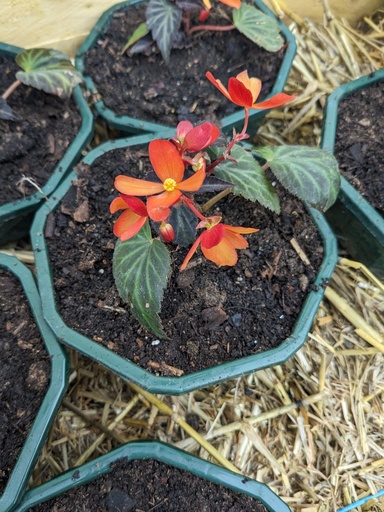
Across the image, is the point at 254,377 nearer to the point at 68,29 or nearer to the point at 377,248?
the point at 377,248

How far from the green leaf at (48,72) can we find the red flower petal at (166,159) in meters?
0.70

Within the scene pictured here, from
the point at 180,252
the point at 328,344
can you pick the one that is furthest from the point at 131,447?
the point at 328,344

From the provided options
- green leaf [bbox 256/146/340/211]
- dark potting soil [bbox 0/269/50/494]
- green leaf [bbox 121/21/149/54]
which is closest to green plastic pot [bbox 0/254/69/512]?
dark potting soil [bbox 0/269/50/494]

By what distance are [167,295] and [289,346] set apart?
31cm

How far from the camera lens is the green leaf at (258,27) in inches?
61.8

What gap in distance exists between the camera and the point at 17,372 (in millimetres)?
1234

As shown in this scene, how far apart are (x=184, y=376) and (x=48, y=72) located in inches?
36.7

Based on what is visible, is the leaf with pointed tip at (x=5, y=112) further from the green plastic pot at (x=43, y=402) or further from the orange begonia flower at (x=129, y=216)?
the orange begonia flower at (x=129, y=216)

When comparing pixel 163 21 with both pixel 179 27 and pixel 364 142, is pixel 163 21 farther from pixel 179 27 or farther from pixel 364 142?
pixel 364 142

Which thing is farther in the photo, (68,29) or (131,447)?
(68,29)

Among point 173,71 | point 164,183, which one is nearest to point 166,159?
point 164,183

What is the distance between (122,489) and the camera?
1168 mm

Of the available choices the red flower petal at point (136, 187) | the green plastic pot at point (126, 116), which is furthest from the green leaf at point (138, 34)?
the red flower petal at point (136, 187)

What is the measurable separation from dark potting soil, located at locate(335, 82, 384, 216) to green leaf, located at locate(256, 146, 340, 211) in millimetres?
339
